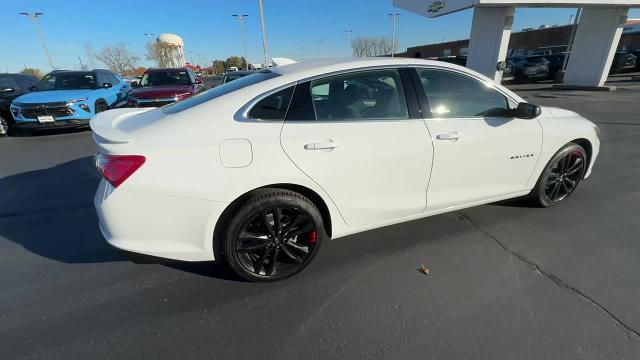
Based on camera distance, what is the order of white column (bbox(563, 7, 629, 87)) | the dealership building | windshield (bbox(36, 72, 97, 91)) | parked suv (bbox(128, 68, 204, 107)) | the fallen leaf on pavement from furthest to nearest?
the dealership building
white column (bbox(563, 7, 629, 87))
windshield (bbox(36, 72, 97, 91))
parked suv (bbox(128, 68, 204, 107))
the fallen leaf on pavement

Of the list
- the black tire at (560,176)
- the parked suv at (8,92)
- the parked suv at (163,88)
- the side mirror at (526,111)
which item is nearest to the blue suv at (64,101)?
the parked suv at (8,92)

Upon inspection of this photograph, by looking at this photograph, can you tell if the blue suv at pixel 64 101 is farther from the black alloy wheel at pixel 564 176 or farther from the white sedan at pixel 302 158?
the black alloy wheel at pixel 564 176

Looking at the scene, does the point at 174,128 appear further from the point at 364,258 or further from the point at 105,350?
the point at 364,258

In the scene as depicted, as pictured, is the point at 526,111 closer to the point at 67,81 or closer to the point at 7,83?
the point at 67,81

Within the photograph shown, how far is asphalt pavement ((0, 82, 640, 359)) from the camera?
6.28 feet

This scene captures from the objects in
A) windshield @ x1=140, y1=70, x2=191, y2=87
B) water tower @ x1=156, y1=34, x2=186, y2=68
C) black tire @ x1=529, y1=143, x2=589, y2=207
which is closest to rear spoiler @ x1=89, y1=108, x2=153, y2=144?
black tire @ x1=529, y1=143, x2=589, y2=207

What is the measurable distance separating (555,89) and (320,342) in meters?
19.9

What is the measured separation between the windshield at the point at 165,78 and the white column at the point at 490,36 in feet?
47.8

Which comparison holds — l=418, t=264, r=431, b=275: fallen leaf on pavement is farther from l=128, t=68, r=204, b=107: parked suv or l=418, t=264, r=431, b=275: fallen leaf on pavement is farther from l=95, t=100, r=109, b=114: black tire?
l=95, t=100, r=109, b=114: black tire

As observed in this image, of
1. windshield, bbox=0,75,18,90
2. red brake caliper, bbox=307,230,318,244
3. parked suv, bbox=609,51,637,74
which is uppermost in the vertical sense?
windshield, bbox=0,75,18,90

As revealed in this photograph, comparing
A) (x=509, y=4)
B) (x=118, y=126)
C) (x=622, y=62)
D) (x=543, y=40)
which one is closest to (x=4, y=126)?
(x=118, y=126)

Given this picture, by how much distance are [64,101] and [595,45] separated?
21702mm

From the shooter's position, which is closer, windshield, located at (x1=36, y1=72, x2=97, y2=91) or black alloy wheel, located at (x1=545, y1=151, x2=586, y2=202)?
black alloy wheel, located at (x1=545, y1=151, x2=586, y2=202)

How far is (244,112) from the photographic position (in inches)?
85.1
